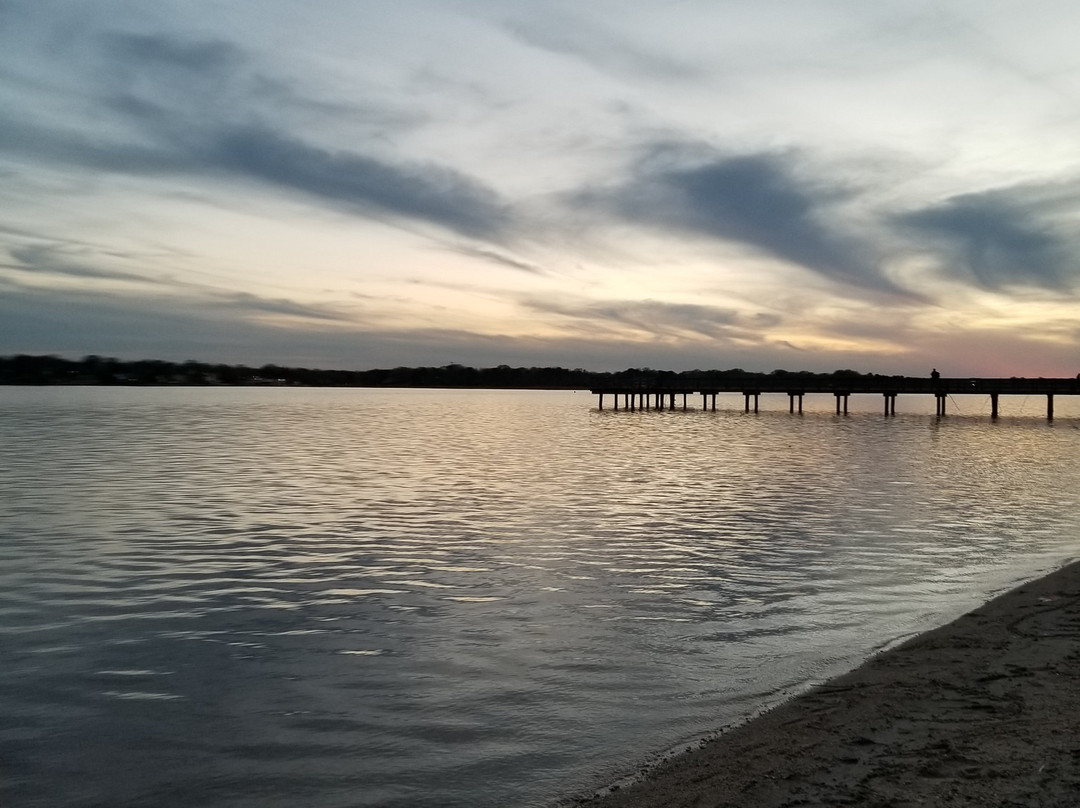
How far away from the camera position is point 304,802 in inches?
255

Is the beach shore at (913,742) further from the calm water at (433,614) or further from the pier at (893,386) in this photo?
the pier at (893,386)

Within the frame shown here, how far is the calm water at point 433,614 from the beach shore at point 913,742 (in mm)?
611

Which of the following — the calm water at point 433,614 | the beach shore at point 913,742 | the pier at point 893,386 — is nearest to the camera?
the beach shore at point 913,742

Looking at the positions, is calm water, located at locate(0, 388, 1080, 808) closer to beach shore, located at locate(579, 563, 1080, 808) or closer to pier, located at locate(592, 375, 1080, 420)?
beach shore, located at locate(579, 563, 1080, 808)

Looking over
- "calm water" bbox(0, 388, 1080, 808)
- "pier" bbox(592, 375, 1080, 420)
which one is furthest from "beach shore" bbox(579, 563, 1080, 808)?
"pier" bbox(592, 375, 1080, 420)

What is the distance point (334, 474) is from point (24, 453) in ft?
51.7

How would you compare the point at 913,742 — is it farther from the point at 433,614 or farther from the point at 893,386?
the point at 893,386

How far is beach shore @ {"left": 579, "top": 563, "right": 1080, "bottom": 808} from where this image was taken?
18.9 ft

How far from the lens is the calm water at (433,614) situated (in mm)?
7227

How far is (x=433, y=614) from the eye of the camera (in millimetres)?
11758

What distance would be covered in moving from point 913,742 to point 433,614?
6.68 metres

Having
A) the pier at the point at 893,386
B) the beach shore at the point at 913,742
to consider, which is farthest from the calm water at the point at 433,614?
the pier at the point at 893,386

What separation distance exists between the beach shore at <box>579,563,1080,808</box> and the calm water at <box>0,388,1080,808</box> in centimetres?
61

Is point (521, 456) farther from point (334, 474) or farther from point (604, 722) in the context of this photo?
point (604, 722)
